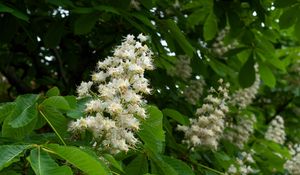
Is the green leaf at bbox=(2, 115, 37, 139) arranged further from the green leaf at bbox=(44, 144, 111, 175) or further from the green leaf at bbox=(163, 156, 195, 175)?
the green leaf at bbox=(163, 156, 195, 175)

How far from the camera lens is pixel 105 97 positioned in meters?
1.85

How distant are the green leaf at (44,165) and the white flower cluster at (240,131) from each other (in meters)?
2.89

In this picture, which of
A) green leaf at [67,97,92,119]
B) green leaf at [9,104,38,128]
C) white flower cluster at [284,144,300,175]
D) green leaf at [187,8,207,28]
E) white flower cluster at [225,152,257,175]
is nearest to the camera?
green leaf at [9,104,38,128]

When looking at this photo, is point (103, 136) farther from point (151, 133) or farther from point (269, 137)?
point (269, 137)

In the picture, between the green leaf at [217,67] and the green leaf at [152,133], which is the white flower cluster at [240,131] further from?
the green leaf at [152,133]

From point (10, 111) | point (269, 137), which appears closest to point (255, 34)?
point (269, 137)

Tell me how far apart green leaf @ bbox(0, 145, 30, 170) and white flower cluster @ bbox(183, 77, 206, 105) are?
281cm

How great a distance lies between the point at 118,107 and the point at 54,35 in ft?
6.33

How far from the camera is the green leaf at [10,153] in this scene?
4.95 ft

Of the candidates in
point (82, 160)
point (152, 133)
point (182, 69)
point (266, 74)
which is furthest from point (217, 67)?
point (82, 160)

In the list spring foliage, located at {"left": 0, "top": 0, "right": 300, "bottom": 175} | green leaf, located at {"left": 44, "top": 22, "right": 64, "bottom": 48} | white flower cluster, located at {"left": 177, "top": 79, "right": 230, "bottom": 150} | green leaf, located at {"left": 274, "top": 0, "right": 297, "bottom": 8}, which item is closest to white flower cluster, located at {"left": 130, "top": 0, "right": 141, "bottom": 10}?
spring foliage, located at {"left": 0, "top": 0, "right": 300, "bottom": 175}

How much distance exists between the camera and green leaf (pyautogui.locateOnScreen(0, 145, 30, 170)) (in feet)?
4.95

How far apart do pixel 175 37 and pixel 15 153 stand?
1.75 m

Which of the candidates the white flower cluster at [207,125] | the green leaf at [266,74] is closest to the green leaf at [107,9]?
the white flower cluster at [207,125]
